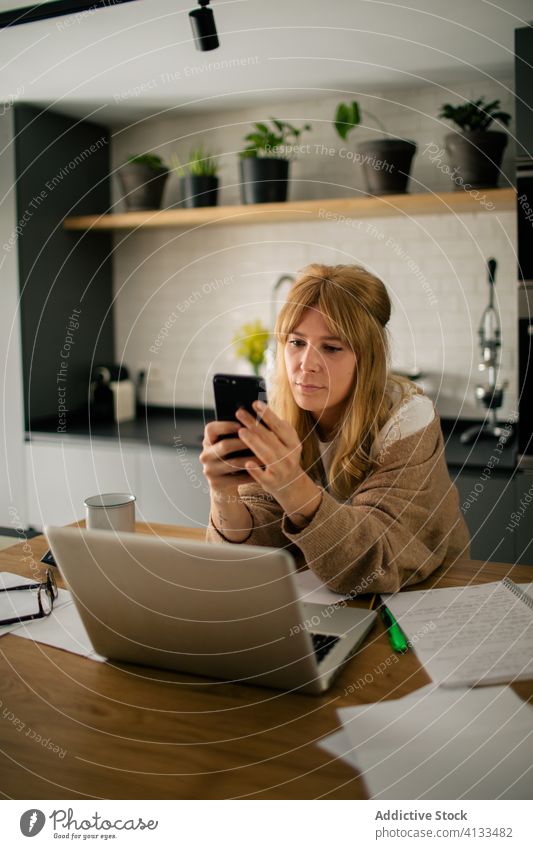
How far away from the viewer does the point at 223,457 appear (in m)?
1.27

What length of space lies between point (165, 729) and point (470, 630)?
472 millimetres

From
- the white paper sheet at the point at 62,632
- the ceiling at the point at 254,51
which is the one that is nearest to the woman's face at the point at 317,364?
the white paper sheet at the point at 62,632

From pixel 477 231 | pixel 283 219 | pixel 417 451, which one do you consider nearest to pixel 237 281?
pixel 283 219

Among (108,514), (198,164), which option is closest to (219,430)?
(108,514)

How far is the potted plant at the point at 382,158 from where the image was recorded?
2.80 meters

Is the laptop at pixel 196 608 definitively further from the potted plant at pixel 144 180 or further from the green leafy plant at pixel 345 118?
the potted plant at pixel 144 180

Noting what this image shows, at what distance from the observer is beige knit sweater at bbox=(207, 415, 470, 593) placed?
4.09 feet

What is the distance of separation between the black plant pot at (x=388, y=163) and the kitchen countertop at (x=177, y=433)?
969mm

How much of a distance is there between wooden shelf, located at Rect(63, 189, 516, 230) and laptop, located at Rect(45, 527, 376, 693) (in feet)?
6.92

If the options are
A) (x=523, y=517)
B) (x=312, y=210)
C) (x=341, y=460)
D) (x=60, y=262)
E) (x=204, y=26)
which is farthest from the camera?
(x=60, y=262)

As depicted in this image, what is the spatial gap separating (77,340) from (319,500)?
2.67 meters

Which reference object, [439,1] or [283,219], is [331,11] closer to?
[439,1]

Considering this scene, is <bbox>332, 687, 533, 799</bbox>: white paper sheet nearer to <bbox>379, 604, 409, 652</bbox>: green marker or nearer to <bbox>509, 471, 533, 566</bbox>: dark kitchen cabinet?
<bbox>379, 604, 409, 652</bbox>: green marker

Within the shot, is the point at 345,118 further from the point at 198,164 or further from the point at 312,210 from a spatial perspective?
the point at 198,164
